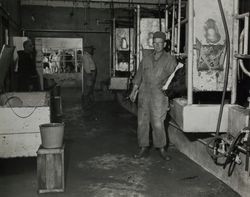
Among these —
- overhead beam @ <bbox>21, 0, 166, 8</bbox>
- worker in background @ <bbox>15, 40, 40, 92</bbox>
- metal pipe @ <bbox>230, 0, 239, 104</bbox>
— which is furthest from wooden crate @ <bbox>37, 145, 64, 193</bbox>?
overhead beam @ <bbox>21, 0, 166, 8</bbox>

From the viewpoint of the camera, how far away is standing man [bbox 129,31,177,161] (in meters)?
5.29

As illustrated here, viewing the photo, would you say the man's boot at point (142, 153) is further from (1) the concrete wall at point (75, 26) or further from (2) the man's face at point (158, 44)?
(1) the concrete wall at point (75, 26)

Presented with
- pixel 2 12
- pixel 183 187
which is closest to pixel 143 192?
pixel 183 187

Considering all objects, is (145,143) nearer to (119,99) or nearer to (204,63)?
(204,63)

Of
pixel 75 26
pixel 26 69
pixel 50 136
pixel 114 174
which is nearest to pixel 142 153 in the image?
pixel 114 174

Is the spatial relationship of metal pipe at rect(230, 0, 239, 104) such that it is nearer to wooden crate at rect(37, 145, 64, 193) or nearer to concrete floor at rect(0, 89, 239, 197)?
concrete floor at rect(0, 89, 239, 197)

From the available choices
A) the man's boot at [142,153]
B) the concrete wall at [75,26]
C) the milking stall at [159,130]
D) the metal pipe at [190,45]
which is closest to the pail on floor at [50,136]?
the milking stall at [159,130]

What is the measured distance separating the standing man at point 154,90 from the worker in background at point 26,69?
2878mm

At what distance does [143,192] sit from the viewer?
4.07 meters

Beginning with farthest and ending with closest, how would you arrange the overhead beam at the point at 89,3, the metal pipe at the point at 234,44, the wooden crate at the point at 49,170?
1. the overhead beam at the point at 89,3
2. the metal pipe at the point at 234,44
3. the wooden crate at the point at 49,170

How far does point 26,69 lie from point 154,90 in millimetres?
3278

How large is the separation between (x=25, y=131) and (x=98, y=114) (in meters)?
4.98

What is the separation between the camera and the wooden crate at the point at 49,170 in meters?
3.96

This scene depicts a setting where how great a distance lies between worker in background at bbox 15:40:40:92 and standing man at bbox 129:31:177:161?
113 inches
